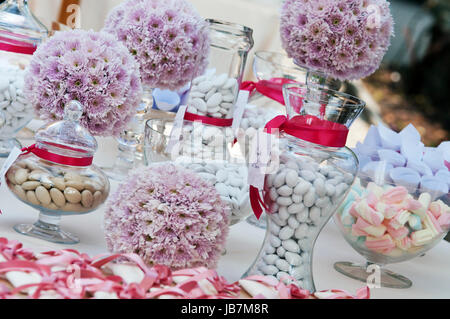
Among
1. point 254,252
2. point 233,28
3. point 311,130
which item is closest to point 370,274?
point 254,252

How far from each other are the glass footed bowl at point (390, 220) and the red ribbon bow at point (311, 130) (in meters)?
0.16

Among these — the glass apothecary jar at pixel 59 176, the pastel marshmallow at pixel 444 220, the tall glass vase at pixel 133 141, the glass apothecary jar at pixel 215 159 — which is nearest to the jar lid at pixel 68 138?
the glass apothecary jar at pixel 59 176

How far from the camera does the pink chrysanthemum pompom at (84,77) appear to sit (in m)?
0.89

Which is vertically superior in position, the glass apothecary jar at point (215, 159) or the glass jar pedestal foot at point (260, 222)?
the glass apothecary jar at point (215, 159)

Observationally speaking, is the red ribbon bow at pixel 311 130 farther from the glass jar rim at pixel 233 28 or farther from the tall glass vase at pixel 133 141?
the tall glass vase at pixel 133 141

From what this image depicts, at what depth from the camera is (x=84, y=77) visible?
89 centimetres

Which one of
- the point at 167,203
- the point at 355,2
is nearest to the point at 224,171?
the point at 167,203

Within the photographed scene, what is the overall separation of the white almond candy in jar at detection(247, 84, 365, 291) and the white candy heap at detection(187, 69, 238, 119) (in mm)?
143

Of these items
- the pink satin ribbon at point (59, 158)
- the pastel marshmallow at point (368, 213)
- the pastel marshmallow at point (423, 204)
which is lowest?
the pastel marshmallow at point (368, 213)

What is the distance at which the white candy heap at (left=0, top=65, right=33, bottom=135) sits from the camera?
1.03 metres

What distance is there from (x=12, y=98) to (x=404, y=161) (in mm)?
666
